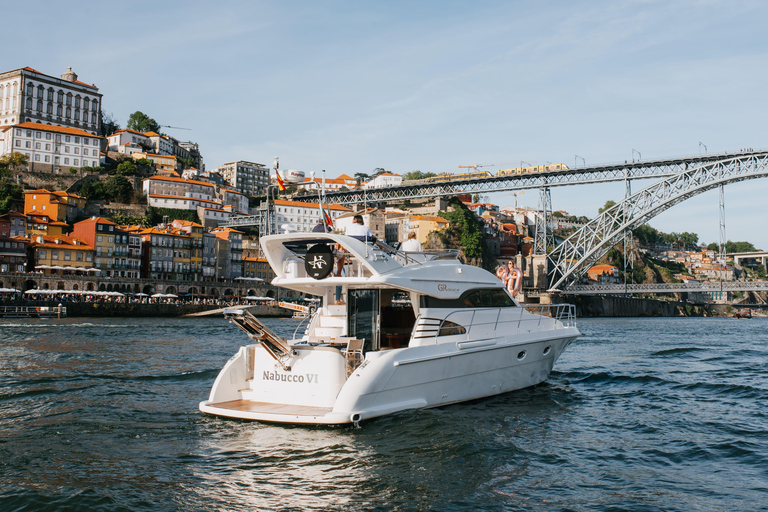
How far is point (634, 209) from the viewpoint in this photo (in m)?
58.6

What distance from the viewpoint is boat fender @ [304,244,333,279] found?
937cm

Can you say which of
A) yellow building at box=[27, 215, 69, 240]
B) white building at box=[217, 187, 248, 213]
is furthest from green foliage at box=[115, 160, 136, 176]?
yellow building at box=[27, 215, 69, 240]

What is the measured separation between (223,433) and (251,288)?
202ft

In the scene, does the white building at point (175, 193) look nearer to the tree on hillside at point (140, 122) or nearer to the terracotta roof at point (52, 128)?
the terracotta roof at point (52, 128)

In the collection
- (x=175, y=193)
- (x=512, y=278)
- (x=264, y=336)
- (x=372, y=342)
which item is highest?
(x=175, y=193)

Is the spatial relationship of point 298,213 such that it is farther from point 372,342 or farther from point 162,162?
point 372,342

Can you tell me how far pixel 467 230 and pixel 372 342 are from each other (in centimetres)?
7991

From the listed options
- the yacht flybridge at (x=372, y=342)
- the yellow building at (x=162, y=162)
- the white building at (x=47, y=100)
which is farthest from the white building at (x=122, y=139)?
the yacht flybridge at (x=372, y=342)

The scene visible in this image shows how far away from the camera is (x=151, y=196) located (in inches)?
3162

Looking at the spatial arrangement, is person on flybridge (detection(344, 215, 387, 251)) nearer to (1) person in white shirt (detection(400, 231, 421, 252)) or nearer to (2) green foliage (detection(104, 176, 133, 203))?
(1) person in white shirt (detection(400, 231, 421, 252))

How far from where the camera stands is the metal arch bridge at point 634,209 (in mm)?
53344

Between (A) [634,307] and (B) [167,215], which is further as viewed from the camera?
(A) [634,307]

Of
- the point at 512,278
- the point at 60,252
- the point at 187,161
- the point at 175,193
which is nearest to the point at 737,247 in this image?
the point at 187,161

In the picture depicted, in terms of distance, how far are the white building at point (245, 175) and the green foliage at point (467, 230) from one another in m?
46.4
